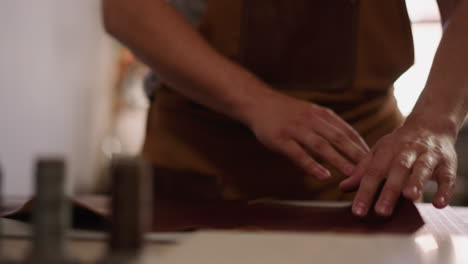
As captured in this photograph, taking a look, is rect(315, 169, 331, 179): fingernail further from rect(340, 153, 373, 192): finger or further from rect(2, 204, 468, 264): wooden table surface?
rect(2, 204, 468, 264): wooden table surface

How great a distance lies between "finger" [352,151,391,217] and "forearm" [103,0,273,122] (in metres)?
0.21

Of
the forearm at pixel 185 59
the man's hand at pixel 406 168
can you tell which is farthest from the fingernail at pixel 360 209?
the forearm at pixel 185 59

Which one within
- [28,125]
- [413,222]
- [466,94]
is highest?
[466,94]

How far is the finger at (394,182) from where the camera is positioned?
2.28 ft

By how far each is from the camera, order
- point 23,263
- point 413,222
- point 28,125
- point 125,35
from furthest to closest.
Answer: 1. point 28,125
2. point 125,35
3. point 413,222
4. point 23,263

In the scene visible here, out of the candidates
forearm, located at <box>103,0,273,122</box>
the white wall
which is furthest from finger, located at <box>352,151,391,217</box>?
the white wall

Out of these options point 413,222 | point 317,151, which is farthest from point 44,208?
point 317,151

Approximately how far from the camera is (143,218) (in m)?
0.33

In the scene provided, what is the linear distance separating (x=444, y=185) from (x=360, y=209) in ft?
0.47

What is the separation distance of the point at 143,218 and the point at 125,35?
2.31ft

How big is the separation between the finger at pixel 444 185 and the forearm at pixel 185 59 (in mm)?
275

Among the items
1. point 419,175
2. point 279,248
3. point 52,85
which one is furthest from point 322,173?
point 52,85

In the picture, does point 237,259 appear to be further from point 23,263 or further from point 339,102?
point 339,102

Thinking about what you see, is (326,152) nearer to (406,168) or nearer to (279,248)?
(406,168)
